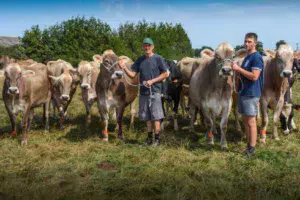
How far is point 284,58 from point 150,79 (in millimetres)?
2927

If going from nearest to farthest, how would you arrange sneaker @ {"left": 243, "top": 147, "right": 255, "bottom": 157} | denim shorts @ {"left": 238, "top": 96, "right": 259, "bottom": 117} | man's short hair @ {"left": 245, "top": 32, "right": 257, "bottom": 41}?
1. man's short hair @ {"left": 245, "top": 32, "right": 257, "bottom": 41}
2. denim shorts @ {"left": 238, "top": 96, "right": 259, "bottom": 117}
3. sneaker @ {"left": 243, "top": 147, "right": 255, "bottom": 157}

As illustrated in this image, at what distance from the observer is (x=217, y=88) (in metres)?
6.37

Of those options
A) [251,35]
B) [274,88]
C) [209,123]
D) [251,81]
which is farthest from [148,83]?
[274,88]

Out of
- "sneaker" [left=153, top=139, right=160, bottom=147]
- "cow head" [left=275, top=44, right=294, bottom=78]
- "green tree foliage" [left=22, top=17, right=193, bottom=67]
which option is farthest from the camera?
"green tree foliage" [left=22, top=17, right=193, bottom=67]

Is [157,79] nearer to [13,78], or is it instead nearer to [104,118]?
[104,118]

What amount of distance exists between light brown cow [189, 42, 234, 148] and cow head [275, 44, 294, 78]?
1.21 m

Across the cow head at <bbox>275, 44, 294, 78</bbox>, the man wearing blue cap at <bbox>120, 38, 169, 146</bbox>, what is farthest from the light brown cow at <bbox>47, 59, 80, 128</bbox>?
the cow head at <bbox>275, 44, 294, 78</bbox>

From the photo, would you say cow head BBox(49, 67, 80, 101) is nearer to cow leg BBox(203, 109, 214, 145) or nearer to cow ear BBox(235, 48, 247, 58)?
cow leg BBox(203, 109, 214, 145)

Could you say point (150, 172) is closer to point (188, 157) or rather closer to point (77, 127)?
point (188, 157)

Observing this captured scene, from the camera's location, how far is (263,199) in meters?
4.03

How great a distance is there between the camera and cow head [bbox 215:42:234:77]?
18.2 feet

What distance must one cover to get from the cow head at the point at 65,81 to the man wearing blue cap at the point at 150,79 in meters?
2.45

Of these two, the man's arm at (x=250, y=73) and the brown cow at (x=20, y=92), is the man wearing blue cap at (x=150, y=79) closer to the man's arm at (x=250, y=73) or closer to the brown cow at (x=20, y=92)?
the man's arm at (x=250, y=73)

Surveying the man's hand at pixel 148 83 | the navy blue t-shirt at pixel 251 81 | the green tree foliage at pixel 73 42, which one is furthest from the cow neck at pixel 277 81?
the green tree foliage at pixel 73 42
